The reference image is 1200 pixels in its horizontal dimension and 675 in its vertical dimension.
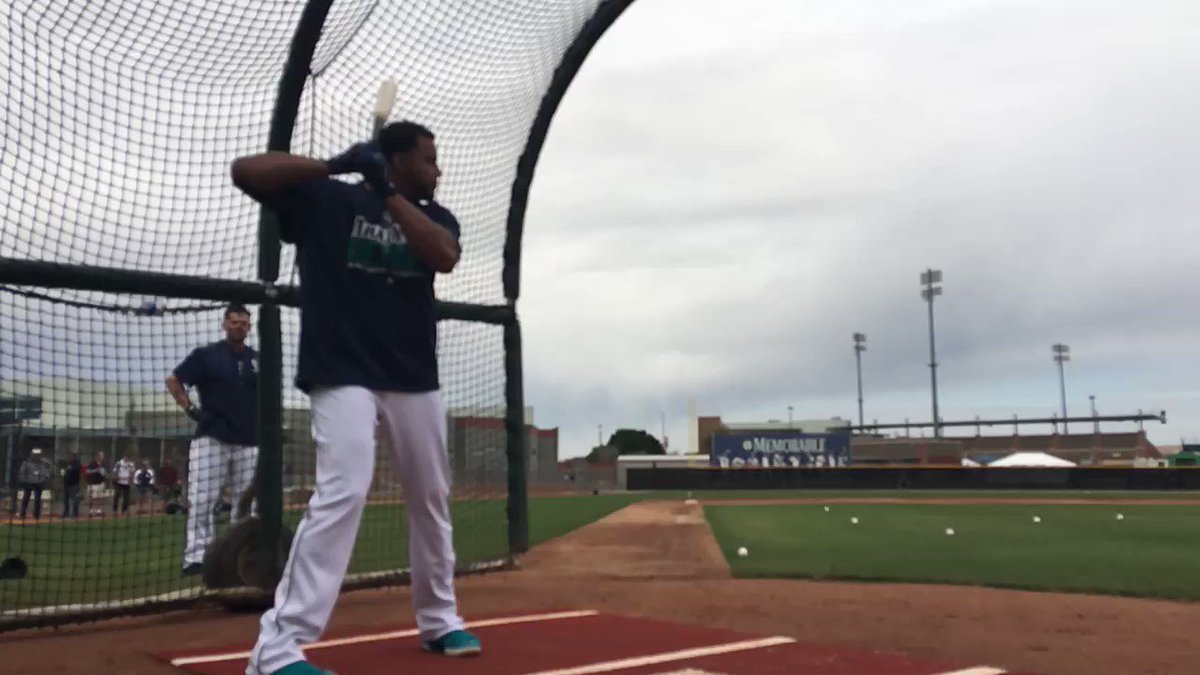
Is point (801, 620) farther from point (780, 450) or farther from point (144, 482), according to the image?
point (780, 450)

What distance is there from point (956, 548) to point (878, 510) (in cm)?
932

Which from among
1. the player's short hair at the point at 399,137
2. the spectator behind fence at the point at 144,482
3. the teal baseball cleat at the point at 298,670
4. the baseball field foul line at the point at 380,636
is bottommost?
the baseball field foul line at the point at 380,636

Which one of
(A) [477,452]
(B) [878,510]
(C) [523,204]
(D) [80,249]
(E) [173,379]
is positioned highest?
(C) [523,204]

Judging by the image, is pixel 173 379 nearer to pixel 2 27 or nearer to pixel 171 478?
pixel 2 27

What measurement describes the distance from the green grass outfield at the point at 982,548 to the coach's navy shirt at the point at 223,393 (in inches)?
145

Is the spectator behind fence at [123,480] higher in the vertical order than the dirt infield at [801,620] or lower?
higher

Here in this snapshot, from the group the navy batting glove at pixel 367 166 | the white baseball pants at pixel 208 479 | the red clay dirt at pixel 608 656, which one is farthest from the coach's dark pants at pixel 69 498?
the navy batting glove at pixel 367 166

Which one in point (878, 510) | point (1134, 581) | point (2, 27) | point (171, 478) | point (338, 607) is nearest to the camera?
point (2, 27)

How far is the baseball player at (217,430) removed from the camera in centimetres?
659

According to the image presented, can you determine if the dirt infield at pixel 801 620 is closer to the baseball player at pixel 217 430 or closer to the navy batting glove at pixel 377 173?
the baseball player at pixel 217 430

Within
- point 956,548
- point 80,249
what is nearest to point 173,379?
point 80,249

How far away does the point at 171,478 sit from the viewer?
958cm

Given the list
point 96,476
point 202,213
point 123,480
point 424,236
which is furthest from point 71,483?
point 424,236

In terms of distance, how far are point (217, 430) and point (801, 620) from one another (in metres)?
4.04
